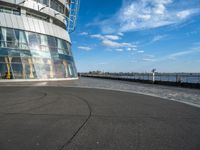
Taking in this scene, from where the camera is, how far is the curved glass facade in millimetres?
22969

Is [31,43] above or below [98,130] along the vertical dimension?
above

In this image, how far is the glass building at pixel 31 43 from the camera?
2334cm

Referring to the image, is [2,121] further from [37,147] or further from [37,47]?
[37,47]

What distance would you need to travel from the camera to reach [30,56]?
24875 mm

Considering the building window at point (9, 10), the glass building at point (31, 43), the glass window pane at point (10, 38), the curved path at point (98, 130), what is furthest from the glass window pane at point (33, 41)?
the curved path at point (98, 130)

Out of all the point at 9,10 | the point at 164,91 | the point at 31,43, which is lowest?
the point at 164,91

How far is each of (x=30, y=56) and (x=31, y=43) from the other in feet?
7.51

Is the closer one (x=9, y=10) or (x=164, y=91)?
(x=164, y=91)

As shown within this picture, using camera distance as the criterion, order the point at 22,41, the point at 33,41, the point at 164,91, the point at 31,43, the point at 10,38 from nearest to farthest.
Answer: the point at 164,91
the point at 10,38
the point at 22,41
the point at 31,43
the point at 33,41

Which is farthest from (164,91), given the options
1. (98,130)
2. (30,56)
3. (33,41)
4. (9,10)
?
(9,10)

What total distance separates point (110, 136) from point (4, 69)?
22.7m

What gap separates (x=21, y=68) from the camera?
2369cm

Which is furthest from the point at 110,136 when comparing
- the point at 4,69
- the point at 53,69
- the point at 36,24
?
the point at 36,24

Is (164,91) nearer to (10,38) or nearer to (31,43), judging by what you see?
(31,43)
